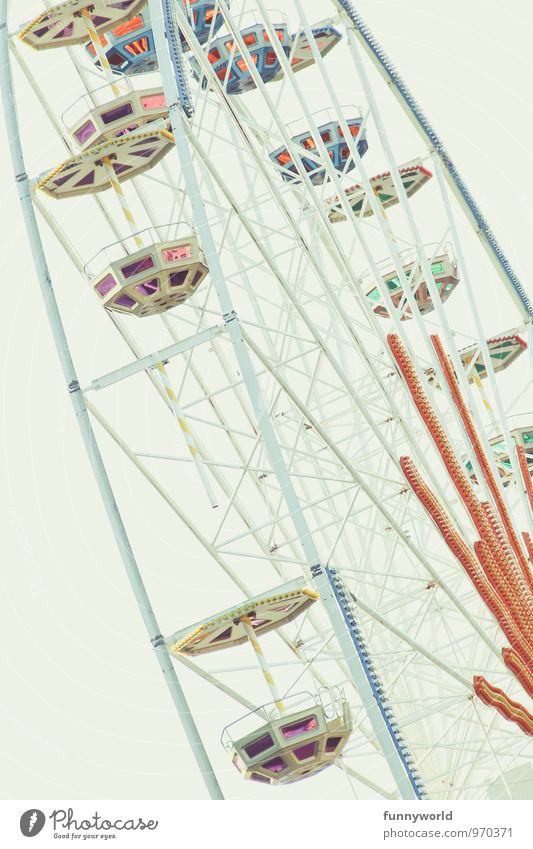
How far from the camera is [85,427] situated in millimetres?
32156

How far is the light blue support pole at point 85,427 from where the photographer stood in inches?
1207

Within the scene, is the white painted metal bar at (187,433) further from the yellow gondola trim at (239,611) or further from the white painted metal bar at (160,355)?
the yellow gondola trim at (239,611)

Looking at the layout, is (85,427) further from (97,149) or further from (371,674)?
(371,674)

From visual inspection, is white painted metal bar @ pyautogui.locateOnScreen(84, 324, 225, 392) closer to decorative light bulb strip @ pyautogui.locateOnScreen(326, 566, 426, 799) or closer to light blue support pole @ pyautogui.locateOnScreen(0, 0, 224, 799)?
light blue support pole @ pyautogui.locateOnScreen(0, 0, 224, 799)

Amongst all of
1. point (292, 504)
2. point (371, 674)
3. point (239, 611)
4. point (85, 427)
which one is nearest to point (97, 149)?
point (85, 427)

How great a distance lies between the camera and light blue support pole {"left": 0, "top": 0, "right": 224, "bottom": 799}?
30.7 metres

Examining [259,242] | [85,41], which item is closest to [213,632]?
[259,242]

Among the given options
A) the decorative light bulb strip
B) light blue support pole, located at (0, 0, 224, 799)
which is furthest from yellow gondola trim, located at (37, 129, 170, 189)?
the decorative light bulb strip

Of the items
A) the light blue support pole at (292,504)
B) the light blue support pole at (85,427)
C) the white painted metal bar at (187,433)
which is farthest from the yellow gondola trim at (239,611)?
the white painted metal bar at (187,433)

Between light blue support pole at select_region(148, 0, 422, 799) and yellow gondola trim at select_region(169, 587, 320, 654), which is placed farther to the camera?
light blue support pole at select_region(148, 0, 422, 799)

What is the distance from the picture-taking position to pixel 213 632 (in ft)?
96.7

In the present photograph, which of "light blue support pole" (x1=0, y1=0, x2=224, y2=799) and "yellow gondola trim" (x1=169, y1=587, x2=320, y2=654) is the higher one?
→ "light blue support pole" (x1=0, y1=0, x2=224, y2=799)

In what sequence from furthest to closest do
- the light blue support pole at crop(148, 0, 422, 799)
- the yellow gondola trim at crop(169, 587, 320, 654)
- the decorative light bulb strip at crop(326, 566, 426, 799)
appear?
the decorative light bulb strip at crop(326, 566, 426, 799), the light blue support pole at crop(148, 0, 422, 799), the yellow gondola trim at crop(169, 587, 320, 654)

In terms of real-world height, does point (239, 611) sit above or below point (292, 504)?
below
